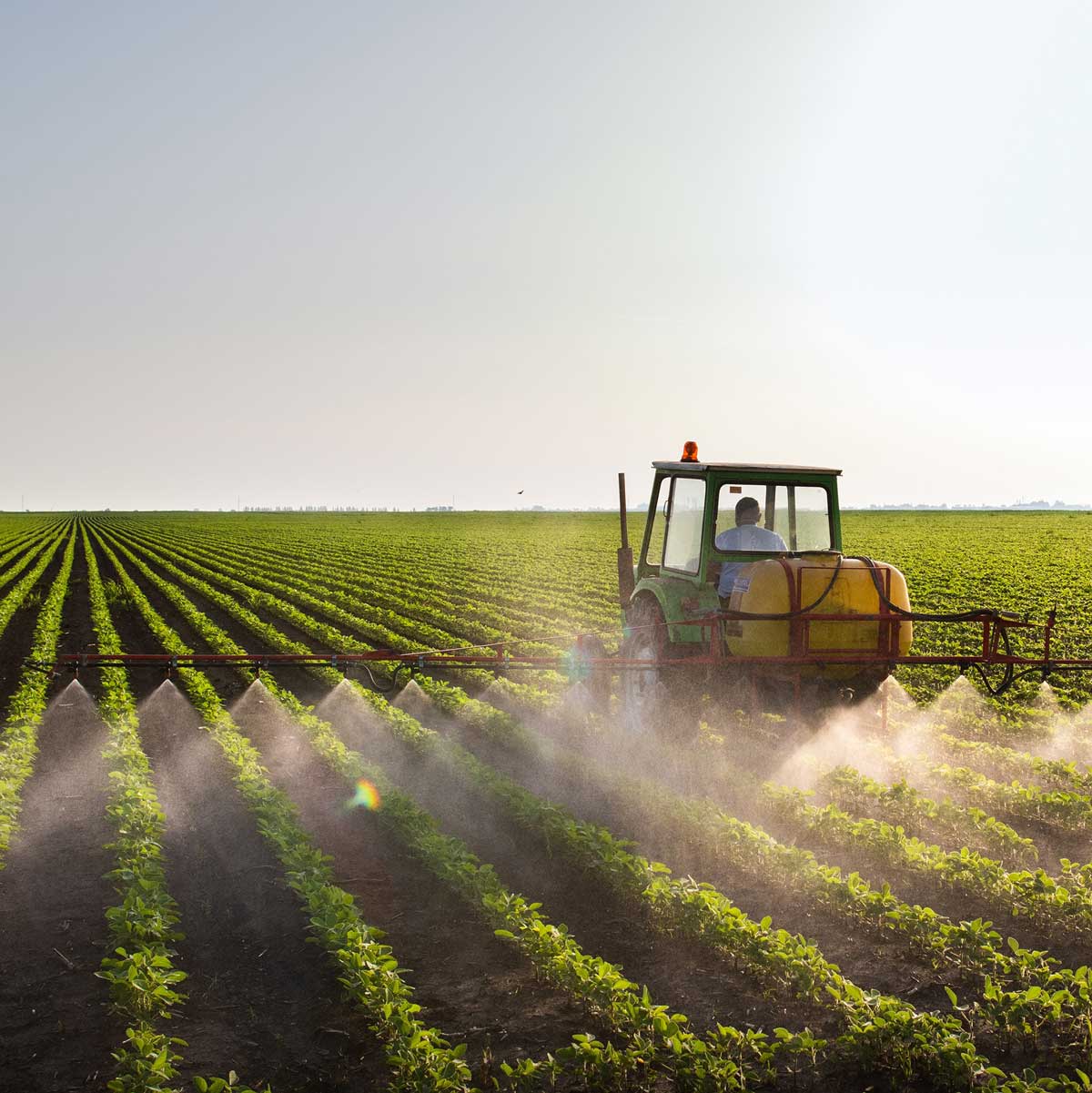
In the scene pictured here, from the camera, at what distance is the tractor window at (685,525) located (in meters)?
8.68

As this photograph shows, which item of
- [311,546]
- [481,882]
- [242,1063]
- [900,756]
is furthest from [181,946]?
[311,546]

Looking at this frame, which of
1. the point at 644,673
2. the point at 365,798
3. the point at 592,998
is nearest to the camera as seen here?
the point at 592,998

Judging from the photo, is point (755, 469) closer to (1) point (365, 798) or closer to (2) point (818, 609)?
(2) point (818, 609)

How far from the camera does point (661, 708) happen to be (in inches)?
348

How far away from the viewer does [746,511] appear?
850 cm

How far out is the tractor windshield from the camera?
848 cm

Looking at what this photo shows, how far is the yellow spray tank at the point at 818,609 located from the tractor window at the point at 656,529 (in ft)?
6.17

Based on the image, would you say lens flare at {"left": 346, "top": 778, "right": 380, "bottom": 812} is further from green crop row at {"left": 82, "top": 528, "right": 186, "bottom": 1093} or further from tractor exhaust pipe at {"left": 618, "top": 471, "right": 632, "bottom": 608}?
tractor exhaust pipe at {"left": 618, "top": 471, "right": 632, "bottom": 608}

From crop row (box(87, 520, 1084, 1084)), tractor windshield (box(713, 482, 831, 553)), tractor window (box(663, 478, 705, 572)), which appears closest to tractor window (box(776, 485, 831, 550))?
tractor windshield (box(713, 482, 831, 553))

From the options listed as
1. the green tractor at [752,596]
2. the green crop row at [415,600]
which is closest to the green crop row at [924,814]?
the green tractor at [752,596]

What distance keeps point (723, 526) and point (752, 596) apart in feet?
3.66

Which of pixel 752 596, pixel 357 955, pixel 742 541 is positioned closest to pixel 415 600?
pixel 742 541

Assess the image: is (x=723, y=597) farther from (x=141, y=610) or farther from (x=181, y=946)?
(x=141, y=610)

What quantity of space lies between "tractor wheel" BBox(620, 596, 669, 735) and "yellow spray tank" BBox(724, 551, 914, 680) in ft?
3.64
